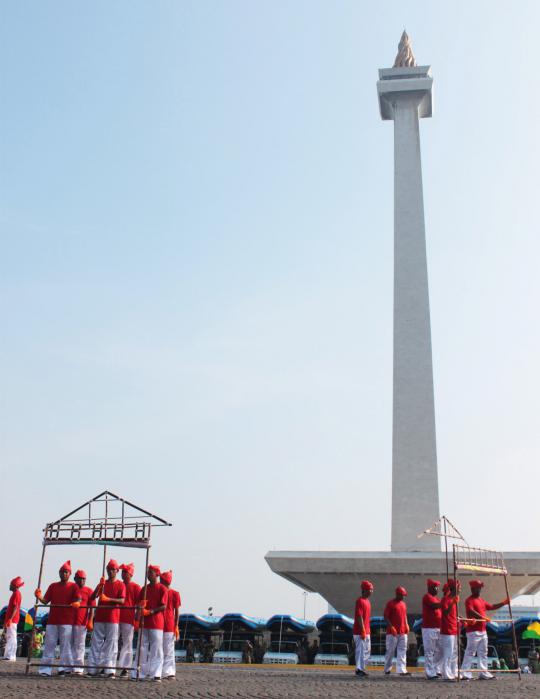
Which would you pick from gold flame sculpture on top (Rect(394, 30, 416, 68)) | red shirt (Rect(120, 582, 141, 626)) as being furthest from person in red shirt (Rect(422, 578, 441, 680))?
gold flame sculpture on top (Rect(394, 30, 416, 68))

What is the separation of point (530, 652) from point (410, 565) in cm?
674

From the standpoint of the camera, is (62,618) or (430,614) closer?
(62,618)

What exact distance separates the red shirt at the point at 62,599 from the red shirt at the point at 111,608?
15.3 inches

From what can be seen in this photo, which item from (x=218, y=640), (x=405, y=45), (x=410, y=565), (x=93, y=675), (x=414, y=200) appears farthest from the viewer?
(x=405, y=45)

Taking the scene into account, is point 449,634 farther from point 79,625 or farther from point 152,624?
point 79,625

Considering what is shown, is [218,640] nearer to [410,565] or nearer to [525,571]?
[410,565]

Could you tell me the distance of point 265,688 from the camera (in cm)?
962

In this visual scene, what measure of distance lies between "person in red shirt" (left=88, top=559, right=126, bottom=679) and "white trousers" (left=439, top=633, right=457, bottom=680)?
484 cm

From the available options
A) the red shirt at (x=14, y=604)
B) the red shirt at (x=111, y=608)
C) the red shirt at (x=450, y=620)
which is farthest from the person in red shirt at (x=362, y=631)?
the red shirt at (x=14, y=604)

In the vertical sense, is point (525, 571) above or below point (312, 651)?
above

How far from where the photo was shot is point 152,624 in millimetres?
11078

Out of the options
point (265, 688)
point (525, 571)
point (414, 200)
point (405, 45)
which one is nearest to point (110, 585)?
point (265, 688)

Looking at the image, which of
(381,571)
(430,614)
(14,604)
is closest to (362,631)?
(430,614)

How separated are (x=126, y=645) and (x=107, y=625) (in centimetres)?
41
